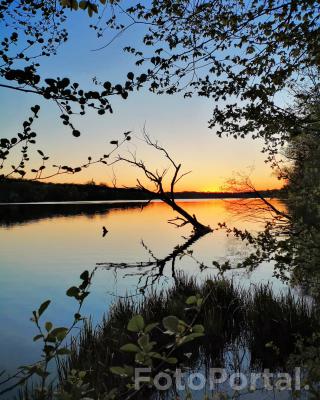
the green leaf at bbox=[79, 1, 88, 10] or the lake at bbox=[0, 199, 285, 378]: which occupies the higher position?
the green leaf at bbox=[79, 1, 88, 10]

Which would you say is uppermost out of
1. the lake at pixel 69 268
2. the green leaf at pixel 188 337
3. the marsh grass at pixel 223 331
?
the green leaf at pixel 188 337

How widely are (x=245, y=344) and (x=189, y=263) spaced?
56.2 ft

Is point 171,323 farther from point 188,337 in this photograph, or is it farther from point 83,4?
point 83,4

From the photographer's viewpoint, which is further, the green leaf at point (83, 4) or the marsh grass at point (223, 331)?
the marsh grass at point (223, 331)

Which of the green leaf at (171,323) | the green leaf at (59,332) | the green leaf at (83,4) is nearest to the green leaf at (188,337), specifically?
the green leaf at (171,323)

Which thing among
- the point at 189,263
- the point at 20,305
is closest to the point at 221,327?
the point at 20,305

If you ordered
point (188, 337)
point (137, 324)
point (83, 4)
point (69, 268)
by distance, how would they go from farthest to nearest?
point (69, 268), point (83, 4), point (188, 337), point (137, 324)

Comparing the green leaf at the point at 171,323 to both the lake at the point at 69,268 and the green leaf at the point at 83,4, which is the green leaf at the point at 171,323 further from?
the lake at the point at 69,268

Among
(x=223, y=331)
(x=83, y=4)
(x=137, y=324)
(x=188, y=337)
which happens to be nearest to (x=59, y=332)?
(x=137, y=324)

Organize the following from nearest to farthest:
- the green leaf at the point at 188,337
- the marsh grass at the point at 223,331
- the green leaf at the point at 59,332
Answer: the green leaf at the point at 188,337 < the green leaf at the point at 59,332 < the marsh grass at the point at 223,331

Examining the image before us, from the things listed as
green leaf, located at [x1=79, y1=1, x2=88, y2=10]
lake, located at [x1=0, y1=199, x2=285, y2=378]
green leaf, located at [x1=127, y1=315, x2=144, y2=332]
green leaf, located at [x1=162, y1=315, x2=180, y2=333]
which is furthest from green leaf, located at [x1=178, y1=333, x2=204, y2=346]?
lake, located at [x1=0, y1=199, x2=285, y2=378]

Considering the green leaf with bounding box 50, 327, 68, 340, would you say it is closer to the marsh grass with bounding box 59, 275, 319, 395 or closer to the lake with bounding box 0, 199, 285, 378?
the lake with bounding box 0, 199, 285, 378

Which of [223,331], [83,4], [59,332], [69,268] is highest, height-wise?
[83,4]

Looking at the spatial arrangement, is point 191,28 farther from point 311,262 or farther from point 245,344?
point 245,344
